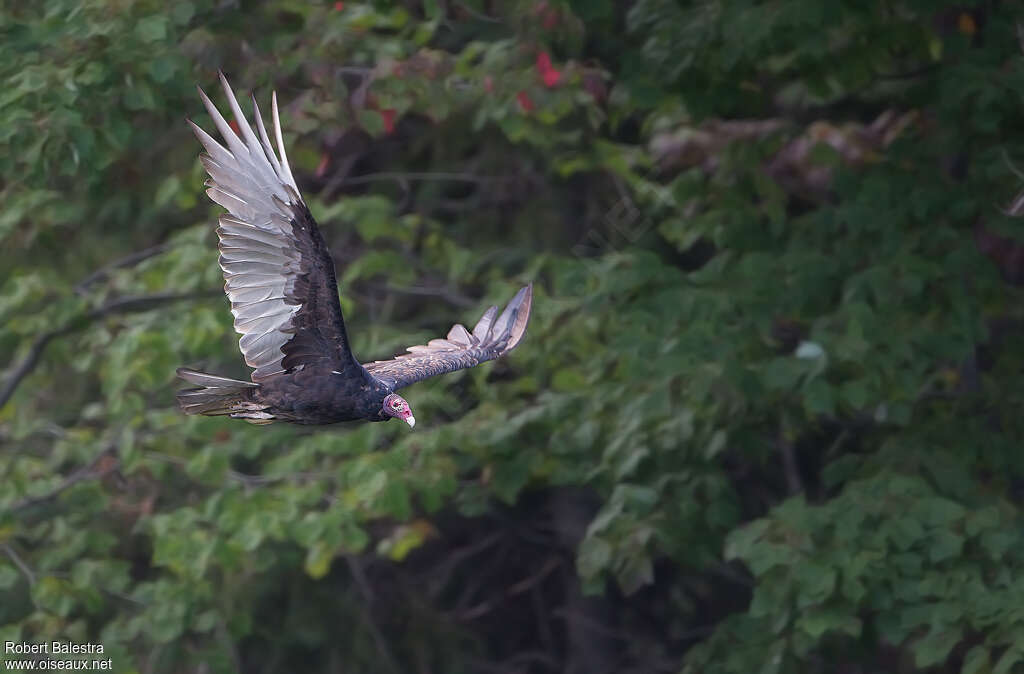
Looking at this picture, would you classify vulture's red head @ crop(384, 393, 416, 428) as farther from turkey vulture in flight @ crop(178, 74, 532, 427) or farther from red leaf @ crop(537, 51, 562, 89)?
red leaf @ crop(537, 51, 562, 89)

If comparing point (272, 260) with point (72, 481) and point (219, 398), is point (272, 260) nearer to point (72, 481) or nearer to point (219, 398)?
point (219, 398)

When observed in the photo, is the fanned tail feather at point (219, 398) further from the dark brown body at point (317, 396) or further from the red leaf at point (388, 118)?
the red leaf at point (388, 118)

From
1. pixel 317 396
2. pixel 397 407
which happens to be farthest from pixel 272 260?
pixel 397 407

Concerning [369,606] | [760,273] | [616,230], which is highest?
[760,273]

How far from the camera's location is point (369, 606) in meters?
8.58

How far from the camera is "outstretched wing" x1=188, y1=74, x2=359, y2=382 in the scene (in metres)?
4.23

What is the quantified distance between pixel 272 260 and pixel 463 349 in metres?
1.32

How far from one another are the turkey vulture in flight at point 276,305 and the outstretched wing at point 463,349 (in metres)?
0.23

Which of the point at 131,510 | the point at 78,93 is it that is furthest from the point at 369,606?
the point at 78,93

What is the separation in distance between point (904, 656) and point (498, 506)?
7.96ft

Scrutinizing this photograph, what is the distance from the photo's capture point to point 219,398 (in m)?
4.58

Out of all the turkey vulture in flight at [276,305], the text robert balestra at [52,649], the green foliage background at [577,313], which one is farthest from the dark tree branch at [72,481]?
the turkey vulture in flight at [276,305]

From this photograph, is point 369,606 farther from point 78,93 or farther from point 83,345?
point 78,93

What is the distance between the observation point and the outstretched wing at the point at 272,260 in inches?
166
